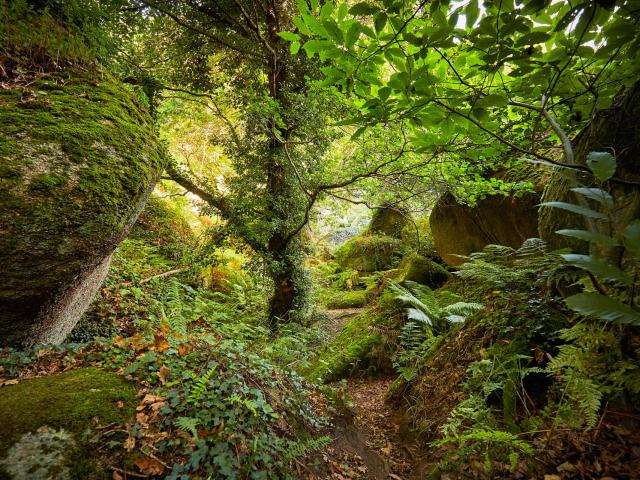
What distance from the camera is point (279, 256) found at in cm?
687

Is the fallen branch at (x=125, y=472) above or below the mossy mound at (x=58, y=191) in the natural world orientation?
below

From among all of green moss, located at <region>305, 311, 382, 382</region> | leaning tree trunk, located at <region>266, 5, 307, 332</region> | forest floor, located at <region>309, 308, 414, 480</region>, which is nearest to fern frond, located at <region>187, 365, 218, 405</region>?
forest floor, located at <region>309, 308, 414, 480</region>

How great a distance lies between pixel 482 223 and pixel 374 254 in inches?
207

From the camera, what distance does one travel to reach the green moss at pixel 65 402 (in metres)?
1.77

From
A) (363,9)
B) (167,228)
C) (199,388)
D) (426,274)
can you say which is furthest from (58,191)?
(426,274)

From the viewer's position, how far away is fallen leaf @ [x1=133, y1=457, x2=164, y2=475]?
5.61 feet

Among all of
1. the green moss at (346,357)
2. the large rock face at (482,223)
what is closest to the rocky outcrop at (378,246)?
the large rock face at (482,223)

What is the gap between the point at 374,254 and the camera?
11625 mm

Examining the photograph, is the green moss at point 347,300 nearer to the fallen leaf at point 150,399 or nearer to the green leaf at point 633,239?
the fallen leaf at point 150,399

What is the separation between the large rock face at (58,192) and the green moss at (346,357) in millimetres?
3512

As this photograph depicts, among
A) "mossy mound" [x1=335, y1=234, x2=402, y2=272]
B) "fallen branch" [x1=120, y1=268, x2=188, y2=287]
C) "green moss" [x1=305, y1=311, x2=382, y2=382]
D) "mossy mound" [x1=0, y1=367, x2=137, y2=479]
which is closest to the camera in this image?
"mossy mound" [x1=0, y1=367, x2=137, y2=479]

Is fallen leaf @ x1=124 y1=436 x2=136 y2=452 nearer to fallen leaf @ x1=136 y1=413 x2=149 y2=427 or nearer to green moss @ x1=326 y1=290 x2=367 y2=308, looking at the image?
fallen leaf @ x1=136 y1=413 x2=149 y2=427

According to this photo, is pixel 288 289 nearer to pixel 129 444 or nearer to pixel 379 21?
pixel 129 444

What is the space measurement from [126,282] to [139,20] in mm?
4542
